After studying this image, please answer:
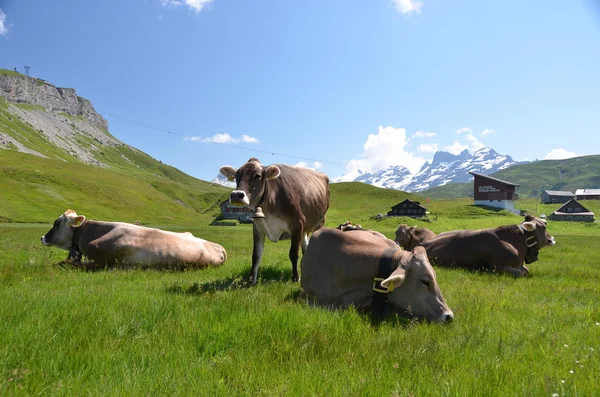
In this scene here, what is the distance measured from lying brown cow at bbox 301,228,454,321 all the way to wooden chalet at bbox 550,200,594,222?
99986 mm

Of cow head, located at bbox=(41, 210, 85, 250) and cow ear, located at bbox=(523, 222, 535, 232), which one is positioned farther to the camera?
cow ear, located at bbox=(523, 222, 535, 232)

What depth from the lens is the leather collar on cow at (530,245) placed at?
12625 mm

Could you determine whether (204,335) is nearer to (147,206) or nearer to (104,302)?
(104,302)

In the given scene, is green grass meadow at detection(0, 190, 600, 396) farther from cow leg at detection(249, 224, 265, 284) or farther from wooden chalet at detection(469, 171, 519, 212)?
wooden chalet at detection(469, 171, 519, 212)

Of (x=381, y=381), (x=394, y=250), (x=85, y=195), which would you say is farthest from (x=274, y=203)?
(x=85, y=195)

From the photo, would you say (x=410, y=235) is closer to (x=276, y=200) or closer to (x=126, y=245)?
(x=276, y=200)

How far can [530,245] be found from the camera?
1262 cm

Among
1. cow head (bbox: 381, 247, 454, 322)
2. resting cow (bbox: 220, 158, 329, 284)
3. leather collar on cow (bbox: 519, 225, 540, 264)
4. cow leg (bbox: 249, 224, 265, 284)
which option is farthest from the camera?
leather collar on cow (bbox: 519, 225, 540, 264)

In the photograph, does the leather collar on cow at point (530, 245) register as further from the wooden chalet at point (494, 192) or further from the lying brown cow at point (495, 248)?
the wooden chalet at point (494, 192)

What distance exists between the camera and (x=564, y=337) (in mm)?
5043

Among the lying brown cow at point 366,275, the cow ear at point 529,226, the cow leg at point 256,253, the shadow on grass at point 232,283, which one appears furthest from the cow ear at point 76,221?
the cow ear at point 529,226

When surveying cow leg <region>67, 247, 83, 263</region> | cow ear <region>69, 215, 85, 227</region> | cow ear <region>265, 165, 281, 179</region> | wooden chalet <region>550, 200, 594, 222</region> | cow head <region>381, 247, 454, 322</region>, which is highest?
cow ear <region>265, 165, 281, 179</region>

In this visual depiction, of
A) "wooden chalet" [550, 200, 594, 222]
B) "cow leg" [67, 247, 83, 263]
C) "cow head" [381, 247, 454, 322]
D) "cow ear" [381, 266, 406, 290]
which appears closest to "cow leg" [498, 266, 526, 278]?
"cow head" [381, 247, 454, 322]

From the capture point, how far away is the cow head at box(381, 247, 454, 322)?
566 cm
